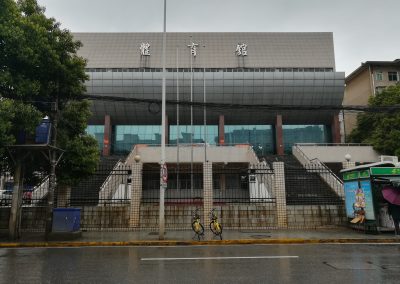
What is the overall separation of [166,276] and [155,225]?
974 centimetres

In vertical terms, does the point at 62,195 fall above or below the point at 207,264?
above

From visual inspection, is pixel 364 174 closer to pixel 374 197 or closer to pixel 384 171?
pixel 384 171

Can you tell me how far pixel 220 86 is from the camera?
45531 millimetres

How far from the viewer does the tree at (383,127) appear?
35125 mm

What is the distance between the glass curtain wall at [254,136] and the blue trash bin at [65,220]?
3604 centimetres

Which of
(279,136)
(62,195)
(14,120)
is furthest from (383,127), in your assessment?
(14,120)

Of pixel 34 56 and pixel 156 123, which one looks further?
pixel 156 123

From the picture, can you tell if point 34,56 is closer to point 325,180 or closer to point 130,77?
point 325,180

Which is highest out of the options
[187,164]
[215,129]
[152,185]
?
[215,129]

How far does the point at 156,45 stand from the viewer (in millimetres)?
52156

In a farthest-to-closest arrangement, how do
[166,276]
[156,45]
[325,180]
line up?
[156,45], [325,180], [166,276]

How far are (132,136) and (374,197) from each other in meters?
38.4

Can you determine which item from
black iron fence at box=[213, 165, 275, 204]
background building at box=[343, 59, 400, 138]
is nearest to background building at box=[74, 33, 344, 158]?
background building at box=[343, 59, 400, 138]

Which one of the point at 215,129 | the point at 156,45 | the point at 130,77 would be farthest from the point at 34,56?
the point at 156,45
